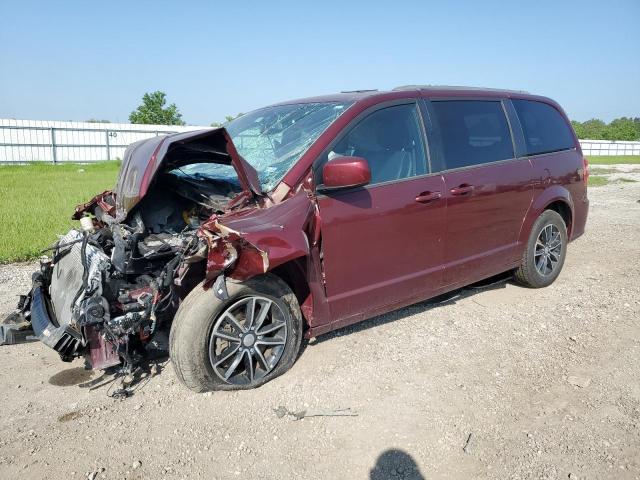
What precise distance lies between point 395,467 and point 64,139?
31.8 m

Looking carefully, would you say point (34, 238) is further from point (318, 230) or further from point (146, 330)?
point (318, 230)

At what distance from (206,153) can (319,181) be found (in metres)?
0.87

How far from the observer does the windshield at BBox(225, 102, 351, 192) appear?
3574 millimetres

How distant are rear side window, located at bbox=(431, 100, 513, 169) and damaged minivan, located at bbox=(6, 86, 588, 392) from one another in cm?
2

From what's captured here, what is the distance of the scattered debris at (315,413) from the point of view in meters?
3.07

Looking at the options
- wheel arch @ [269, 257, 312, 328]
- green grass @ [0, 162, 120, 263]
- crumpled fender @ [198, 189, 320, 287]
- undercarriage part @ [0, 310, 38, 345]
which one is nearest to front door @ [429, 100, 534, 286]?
wheel arch @ [269, 257, 312, 328]

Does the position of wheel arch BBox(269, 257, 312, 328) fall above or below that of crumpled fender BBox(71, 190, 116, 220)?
below

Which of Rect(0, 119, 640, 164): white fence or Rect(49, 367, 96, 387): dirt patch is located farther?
Rect(0, 119, 640, 164): white fence

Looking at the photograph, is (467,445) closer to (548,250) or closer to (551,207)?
(548,250)

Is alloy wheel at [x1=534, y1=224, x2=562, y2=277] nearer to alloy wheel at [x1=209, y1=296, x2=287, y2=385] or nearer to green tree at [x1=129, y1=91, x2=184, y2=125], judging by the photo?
alloy wheel at [x1=209, y1=296, x2=287, y2=385]

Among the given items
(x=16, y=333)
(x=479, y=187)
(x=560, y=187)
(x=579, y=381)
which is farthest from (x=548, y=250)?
(x=16, y=333)

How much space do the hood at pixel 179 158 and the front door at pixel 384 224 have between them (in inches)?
23.2

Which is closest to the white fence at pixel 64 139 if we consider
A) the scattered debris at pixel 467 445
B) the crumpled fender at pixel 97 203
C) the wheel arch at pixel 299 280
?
the crumpled fender at pixel 97 203

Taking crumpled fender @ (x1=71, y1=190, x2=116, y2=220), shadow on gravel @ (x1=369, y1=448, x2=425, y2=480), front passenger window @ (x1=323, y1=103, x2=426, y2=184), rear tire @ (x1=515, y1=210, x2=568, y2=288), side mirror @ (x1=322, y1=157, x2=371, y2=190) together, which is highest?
front passenger window @ (x1=323, y1=103, x2=426, y2=184)
